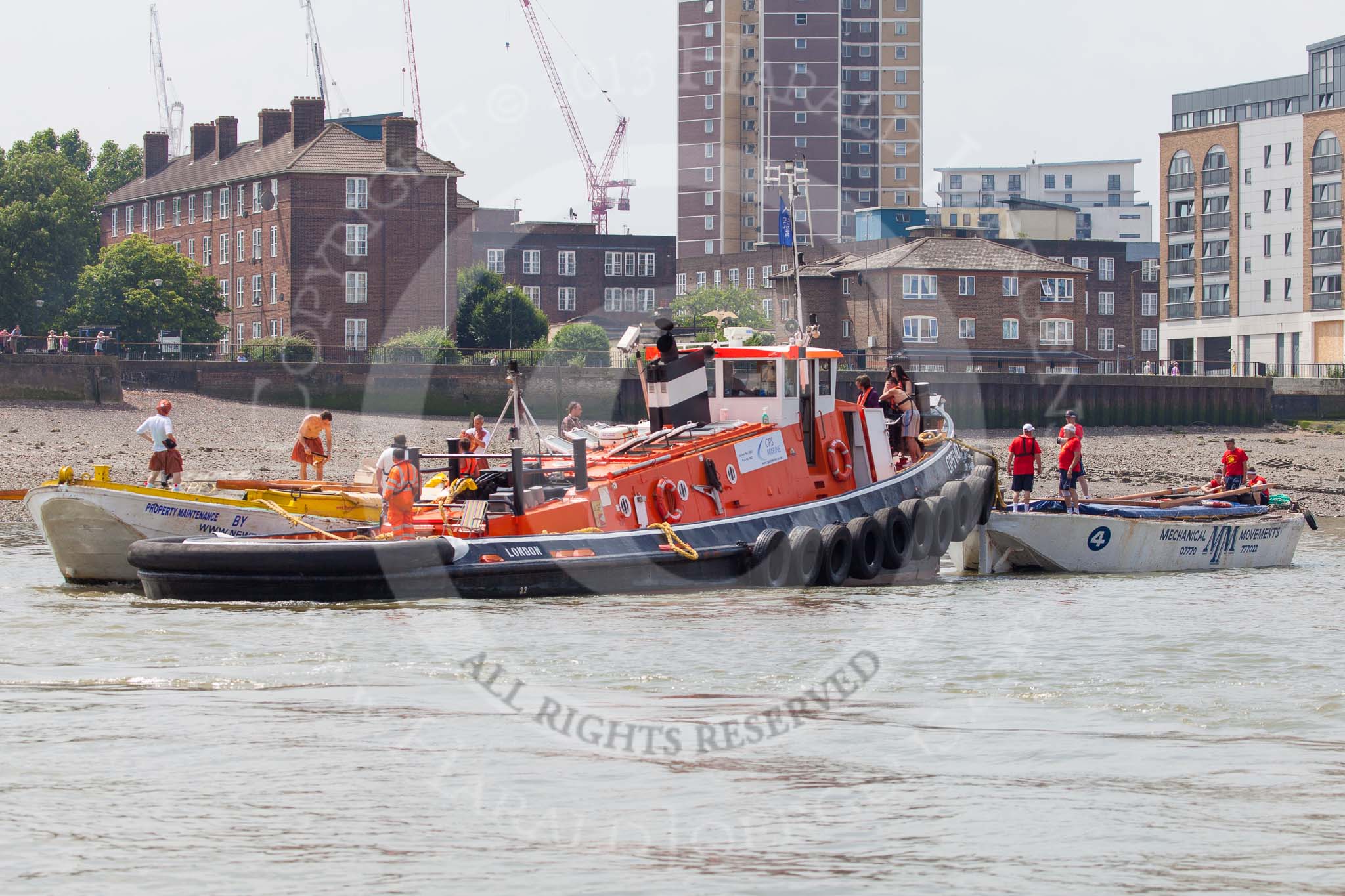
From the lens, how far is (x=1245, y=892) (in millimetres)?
7219

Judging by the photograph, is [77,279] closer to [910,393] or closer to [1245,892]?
[910,393]

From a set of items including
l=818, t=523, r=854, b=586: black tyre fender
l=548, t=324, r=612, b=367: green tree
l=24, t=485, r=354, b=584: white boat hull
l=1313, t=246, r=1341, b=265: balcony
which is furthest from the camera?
l=1313, t=246, r=1341, b=265: balcony

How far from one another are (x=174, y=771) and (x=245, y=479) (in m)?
10.6

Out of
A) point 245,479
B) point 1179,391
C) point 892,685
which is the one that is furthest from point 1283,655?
point 1179,391

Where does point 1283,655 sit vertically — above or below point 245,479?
below

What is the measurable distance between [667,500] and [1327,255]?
61681mm

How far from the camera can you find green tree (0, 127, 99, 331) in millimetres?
65250

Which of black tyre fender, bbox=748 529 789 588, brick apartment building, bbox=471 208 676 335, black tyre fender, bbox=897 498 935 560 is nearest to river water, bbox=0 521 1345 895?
black tyre fender, bbox=748 529 789 588

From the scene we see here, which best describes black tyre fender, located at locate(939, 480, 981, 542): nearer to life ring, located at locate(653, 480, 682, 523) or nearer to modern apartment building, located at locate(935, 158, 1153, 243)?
life ring, located at locate(653, 480, 682, 523)

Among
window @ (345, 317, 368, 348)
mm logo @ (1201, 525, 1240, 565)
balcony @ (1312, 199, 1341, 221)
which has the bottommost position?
mm logo @ (1201, 525, 1240, 565)

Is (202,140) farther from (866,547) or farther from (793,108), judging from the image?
(866,547)

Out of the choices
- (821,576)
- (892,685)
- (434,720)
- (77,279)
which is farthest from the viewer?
(77,279)

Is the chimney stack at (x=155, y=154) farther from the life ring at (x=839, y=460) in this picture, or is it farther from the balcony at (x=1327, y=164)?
the life ring at (x=839, y=460)

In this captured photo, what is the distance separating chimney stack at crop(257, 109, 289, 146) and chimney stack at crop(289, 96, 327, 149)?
215cm
